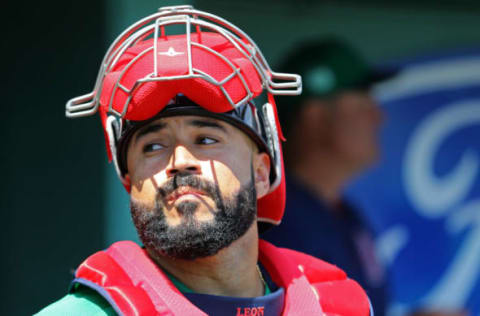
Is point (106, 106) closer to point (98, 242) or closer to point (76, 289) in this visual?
point (76, 289)

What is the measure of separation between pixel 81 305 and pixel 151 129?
0.40m

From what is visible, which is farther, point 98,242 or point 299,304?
point 98,242

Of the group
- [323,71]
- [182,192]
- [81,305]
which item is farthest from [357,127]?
→ [81,305]

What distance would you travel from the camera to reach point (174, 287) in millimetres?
1591

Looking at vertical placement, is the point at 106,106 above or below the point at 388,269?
above

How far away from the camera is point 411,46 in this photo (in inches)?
172

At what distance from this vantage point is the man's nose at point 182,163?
1.60 meters

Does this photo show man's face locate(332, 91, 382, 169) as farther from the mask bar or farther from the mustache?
the mustache


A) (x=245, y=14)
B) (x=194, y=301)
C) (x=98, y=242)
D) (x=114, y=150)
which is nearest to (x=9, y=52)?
(x=98, y=242)

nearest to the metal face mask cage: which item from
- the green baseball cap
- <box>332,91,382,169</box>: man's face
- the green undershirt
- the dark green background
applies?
the green undershirt

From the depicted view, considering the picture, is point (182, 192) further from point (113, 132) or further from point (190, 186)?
point (113, 132)

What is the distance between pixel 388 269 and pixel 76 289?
290cm

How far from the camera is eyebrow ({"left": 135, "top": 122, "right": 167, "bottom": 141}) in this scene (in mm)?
1652

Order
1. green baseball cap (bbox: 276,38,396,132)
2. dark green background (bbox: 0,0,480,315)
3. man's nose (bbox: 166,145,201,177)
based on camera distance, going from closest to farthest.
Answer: man's nose (bbox: 166,145,201,177) → dark green background (bbox: 0,0,480,315) → green baseball cap (bbox: 276,38,396,132)
